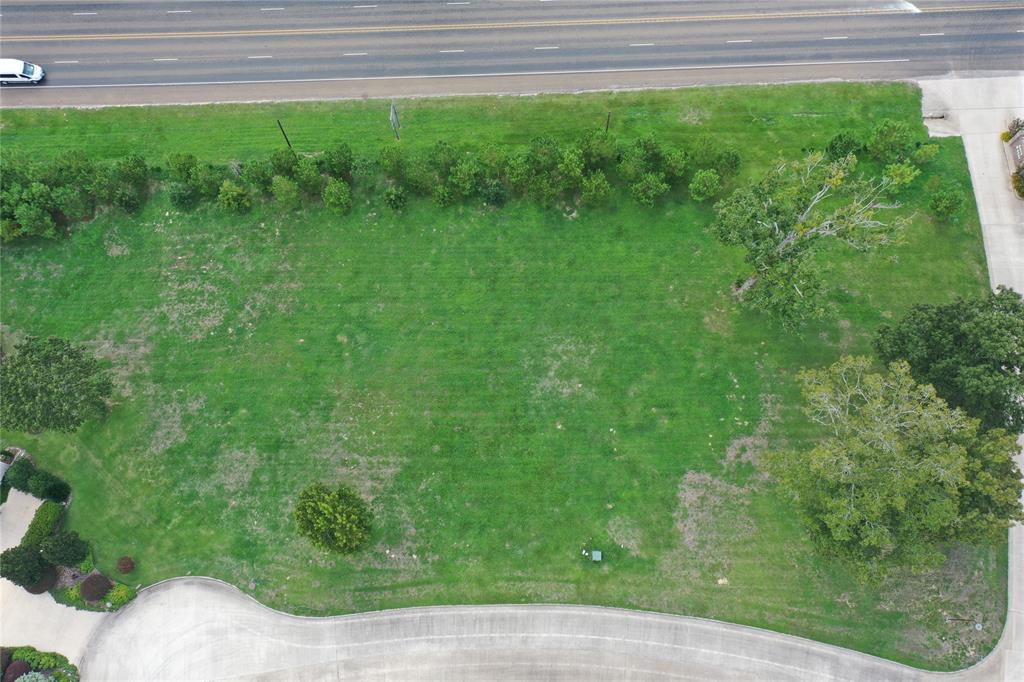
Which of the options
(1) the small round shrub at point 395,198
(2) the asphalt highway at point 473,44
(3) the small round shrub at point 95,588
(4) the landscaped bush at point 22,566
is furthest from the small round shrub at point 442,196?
(4) the landscaped bush at point 22,566

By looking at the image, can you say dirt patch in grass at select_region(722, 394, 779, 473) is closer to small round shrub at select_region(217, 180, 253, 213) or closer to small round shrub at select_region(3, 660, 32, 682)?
small round shrub at select_region(217, 180, 253, 213)

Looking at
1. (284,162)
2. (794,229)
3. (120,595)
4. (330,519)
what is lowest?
(120,595)

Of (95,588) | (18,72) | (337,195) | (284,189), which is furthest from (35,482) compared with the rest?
(18,72)

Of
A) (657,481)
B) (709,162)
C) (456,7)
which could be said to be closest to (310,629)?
(657,481)

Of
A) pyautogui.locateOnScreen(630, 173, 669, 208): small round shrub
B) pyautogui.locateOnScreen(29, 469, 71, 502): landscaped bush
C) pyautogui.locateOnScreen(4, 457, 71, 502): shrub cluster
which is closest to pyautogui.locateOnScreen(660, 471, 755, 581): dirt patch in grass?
pyautogui.locateOnScreen(630, 173, 669, 208): small round shrub

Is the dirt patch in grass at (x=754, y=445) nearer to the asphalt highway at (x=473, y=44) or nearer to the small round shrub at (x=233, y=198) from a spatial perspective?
the asphalt highway at (x=473, y=44)

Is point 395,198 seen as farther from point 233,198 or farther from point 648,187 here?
point 648,187
